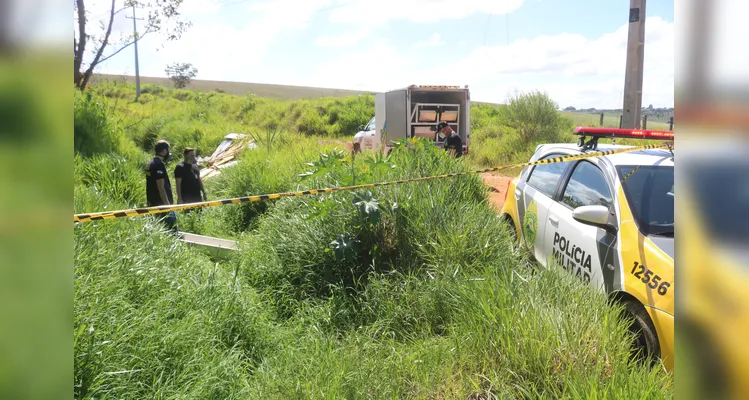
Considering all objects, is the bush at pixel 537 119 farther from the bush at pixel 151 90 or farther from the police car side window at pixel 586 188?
the bush at pixel 151 90

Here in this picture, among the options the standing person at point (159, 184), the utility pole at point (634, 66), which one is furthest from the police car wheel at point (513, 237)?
the utility pole at point (634, 66)

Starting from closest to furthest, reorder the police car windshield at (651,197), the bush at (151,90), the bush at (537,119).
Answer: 1. the police car windshield at (651,197)
2. the bush at (537,119)
3. the bush at (151,90)

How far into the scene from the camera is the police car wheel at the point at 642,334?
3.13m

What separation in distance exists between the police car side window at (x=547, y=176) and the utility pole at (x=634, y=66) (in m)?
5.53

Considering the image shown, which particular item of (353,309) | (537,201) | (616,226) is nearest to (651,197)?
(616,226)

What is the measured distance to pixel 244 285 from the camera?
15.9ft

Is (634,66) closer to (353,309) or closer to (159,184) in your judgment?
(353,309)

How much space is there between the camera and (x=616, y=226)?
367 centimetres

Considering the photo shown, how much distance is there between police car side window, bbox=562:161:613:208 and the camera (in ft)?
13.5

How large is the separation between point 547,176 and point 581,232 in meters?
1.29

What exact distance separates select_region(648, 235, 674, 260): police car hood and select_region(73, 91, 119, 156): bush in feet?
29.9

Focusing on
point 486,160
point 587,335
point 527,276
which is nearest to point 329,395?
point 587,335
